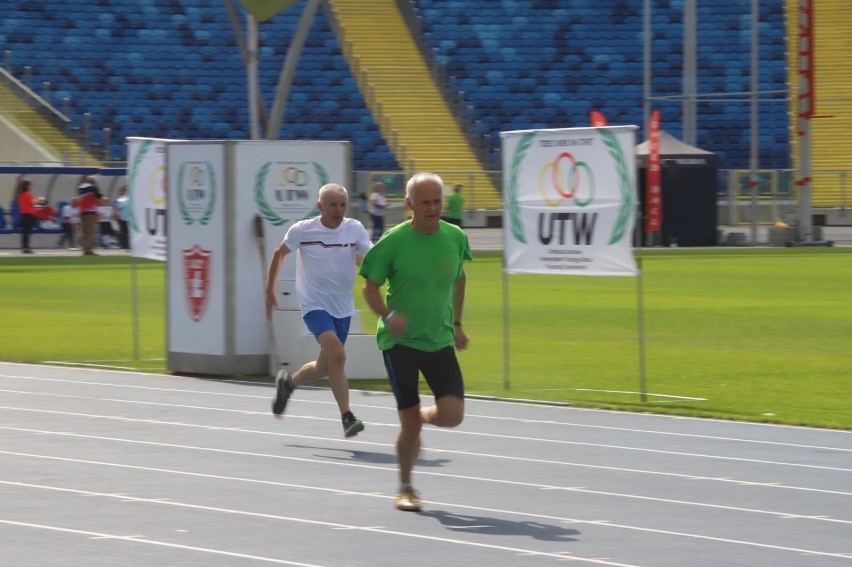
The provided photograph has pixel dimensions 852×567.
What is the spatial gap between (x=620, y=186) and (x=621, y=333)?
7.62 metres

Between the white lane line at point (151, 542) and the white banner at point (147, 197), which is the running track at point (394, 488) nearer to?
the white lane line at point (151, 542)

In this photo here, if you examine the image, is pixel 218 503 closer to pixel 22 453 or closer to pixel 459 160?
pixel 22 453

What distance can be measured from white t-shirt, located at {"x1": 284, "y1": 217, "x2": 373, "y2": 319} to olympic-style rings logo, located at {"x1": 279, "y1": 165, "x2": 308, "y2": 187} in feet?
13.7

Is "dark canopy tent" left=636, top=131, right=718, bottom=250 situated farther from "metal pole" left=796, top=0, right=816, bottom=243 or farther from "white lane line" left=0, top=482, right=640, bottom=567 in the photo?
"white lane line" left=0, top=482, right=640, bottom=567

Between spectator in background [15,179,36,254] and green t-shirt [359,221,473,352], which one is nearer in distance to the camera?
green t-shirt [359,221,473,352]

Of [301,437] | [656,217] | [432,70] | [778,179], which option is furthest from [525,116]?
[301,437]

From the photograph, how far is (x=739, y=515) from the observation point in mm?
8844

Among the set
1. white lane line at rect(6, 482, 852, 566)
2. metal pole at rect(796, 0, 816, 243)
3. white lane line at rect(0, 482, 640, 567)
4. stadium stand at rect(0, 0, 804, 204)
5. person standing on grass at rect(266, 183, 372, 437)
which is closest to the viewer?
white lane line at rect(0, 482, 640, 567)

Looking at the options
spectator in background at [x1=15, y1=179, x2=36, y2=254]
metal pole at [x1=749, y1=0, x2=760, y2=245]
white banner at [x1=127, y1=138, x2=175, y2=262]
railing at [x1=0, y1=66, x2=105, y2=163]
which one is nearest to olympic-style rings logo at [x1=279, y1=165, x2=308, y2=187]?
white banner at [x1=127, y1=138, x2=175, y2=262]

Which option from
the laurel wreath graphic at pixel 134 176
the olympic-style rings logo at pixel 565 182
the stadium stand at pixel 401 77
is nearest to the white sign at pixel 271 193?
the laurel wreath graphic at pixel 134 176

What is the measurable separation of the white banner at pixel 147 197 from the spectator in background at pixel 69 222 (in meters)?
25.5

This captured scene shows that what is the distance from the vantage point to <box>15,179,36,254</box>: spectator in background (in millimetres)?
→ 41094

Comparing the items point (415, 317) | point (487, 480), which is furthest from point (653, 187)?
point (415, 317)

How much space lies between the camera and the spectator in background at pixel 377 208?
4766cm
